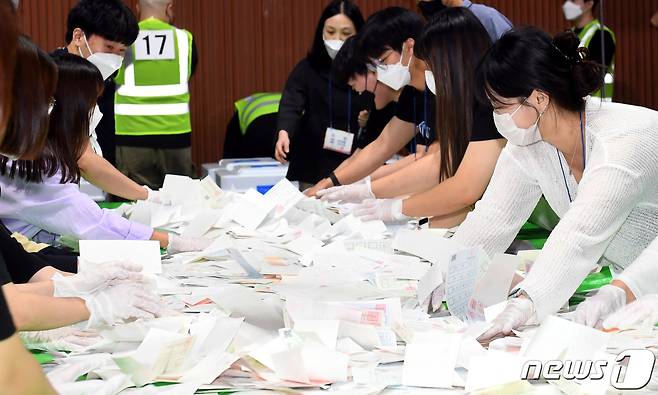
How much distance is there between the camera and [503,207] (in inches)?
102

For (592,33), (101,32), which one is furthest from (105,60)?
(592,33)

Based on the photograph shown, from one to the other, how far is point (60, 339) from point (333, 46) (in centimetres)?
320

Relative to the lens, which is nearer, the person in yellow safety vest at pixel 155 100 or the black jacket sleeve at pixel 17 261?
the black jacket sleeve at pixel 17 261

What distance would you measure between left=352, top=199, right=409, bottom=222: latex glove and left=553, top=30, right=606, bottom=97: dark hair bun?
115cm

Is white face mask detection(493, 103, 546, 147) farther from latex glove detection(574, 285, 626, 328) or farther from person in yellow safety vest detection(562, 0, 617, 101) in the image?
person in yellow safety vest detection(562, 0, 617, 101)

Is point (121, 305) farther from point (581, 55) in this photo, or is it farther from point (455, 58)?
point (455, 58)

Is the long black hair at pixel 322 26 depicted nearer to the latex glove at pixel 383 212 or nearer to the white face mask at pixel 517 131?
the latex glove at pixel 383 212

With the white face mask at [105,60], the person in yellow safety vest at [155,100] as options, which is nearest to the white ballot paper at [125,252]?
the white face mask at [105,60]

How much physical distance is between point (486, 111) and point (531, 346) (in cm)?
146

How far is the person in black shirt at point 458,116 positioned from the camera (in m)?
3.04

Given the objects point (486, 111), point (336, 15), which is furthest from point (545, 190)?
point (336, 15)

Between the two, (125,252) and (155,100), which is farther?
(155,100)

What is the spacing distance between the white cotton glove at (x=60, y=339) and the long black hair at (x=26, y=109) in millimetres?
623

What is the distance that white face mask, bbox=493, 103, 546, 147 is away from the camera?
233cm
